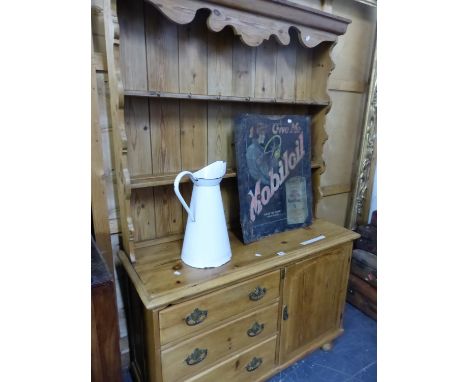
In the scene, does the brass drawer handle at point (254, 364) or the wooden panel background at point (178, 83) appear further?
the brass drawer handle at point (254, 364)

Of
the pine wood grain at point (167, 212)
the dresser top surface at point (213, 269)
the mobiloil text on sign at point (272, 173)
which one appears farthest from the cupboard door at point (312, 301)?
the pine wood grain at point (167, 212)

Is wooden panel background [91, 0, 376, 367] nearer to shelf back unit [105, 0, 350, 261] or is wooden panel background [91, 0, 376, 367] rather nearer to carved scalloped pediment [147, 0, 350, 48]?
shelf back unit [105, 0, 350, 261]

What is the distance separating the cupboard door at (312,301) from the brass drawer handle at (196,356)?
1.32 feet

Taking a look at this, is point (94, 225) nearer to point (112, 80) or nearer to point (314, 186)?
point (112, 80)

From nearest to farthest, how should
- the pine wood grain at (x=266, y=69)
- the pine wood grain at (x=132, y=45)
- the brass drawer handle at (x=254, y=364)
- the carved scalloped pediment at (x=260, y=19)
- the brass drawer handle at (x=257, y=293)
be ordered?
the carved scalloped pediment at (x=260, y=19), the pine wood grain at (x=132, y=45), the brass drawer handle at (x=257, y=293), the brass drawer handle at (x=254, y=364), the pine wood grain at (x=266, y=69)

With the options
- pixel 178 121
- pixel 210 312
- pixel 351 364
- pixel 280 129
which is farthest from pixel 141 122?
pixel 351 364

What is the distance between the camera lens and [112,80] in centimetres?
101

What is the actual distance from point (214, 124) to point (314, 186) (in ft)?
2.18

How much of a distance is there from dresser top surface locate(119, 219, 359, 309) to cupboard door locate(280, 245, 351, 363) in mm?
65

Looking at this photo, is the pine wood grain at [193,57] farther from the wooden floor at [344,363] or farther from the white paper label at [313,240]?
the wooden floor at [344,363]

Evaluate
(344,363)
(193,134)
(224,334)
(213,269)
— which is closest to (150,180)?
(193,134)

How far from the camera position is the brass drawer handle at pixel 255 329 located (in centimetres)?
123

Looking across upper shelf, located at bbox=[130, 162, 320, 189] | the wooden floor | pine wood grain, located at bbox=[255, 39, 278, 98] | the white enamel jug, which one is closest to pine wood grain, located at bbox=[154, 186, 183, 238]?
upper shelf, located at bbox=[130, 162, 320, 189]
